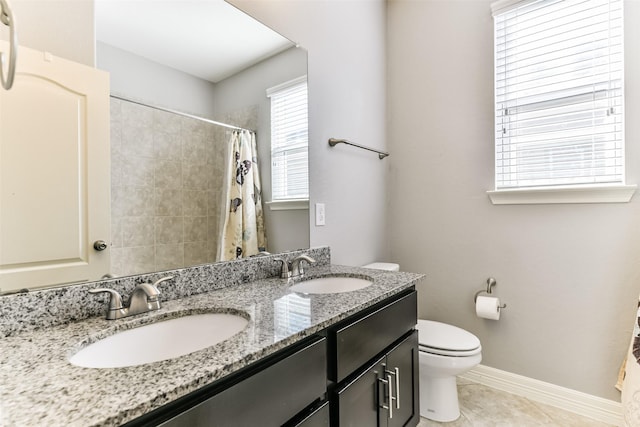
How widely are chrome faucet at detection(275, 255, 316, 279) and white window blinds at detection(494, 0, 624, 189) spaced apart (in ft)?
4.36

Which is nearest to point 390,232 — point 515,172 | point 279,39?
point 515,172

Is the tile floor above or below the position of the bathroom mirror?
below

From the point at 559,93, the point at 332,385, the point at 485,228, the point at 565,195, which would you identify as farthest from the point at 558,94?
the point at 332,385

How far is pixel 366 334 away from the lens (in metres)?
1.09

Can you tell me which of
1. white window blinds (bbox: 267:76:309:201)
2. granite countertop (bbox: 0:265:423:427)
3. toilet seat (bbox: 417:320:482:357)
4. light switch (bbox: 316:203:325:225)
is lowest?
toilet seat (bbox: 417:320:482:357)

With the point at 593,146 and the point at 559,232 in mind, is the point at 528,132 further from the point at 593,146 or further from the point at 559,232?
the point at 559,232

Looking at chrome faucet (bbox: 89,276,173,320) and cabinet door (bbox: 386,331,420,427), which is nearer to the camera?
chrome faucet (bbox: 89,276,173,320)

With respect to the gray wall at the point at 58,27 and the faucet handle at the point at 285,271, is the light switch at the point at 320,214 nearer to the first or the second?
the faucet handle at the point at 285,271

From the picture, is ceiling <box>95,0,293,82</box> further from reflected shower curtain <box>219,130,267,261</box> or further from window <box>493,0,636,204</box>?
window <box>493,0,636,204</box>

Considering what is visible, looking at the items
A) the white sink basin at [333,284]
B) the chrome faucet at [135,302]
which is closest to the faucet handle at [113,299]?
the chrome faucet at [135,302]

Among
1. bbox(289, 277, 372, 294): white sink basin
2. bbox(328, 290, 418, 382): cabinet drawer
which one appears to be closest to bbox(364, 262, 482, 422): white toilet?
bbox(328, 290, 418, 382): cabinet drawer

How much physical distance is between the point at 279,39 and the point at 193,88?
556 millimetres

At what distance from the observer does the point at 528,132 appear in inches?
74.7

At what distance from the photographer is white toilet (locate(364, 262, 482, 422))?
1.61 meters
